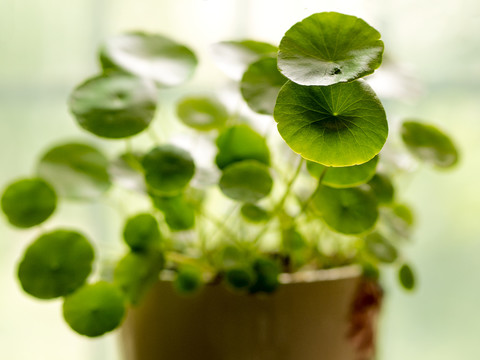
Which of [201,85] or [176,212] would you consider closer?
[176,212]

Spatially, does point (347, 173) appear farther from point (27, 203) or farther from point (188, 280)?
point (27, 203)

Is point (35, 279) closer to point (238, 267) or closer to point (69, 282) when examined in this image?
point (69, 282)

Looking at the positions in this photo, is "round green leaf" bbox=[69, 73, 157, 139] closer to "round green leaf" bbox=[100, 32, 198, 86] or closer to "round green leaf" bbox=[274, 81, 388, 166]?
"round green leaf" bbox=[100, 32, 198, 86]

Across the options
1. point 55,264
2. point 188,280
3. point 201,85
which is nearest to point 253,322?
point 188,280

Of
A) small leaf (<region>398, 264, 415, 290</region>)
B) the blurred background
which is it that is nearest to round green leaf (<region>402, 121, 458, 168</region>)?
small leaf (<region>398, 264, 415, 290</region>)

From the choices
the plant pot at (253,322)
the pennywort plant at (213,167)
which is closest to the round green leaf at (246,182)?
the pennywort plant at (213,167)
